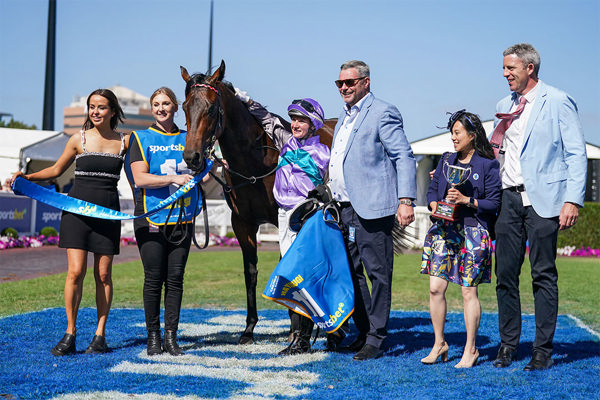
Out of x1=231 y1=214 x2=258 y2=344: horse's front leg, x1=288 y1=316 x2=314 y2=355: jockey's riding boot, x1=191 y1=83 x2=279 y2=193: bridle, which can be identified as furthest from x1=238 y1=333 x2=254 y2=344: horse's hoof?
x1=191 y1=83 x2=279 y2=193: bridle

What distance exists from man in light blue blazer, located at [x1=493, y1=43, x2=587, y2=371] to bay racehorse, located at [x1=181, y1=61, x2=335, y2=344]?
6.86 feet

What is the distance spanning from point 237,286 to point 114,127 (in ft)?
18.1

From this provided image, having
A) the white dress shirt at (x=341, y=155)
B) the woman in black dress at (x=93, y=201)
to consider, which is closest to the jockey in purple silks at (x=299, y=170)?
the white dress shirt at (x=341, y=155)

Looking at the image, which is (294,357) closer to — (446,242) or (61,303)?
(446,242)

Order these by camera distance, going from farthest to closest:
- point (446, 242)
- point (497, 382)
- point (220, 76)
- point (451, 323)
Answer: point (451, 323) → point (220, 76) → point (446, 242) → point (497, 382)

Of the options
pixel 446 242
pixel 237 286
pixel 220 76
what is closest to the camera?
pixel 446 242

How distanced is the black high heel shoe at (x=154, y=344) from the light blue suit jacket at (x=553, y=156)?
Result: 3.00m

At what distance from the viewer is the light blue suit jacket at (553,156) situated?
470 cm

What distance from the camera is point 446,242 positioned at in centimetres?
494

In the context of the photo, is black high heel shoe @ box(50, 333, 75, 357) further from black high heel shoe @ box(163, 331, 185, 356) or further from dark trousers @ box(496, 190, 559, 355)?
dark trousers @ box(496, 190, 559, 355)

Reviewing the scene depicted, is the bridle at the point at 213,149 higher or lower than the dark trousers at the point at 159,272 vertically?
higher

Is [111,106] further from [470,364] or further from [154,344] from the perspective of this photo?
[470,364]

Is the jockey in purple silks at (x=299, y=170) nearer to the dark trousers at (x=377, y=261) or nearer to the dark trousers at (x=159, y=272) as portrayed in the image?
the dark trousers at (x=377, y=261)

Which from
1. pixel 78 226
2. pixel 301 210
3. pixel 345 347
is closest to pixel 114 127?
pixel 78 226
